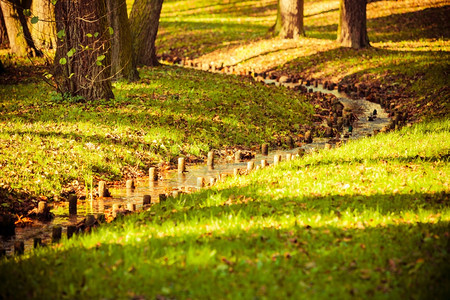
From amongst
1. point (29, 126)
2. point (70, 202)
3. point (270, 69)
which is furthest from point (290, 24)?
point (70, 202)

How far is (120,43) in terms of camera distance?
17547mm

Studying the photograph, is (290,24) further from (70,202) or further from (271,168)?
(70,202)

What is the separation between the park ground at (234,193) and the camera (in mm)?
5590

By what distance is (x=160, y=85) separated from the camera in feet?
57.1

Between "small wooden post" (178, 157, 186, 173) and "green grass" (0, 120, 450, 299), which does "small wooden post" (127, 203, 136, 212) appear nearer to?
"green grass" (0, 120, 450, 299)

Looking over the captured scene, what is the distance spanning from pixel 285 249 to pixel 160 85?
1190 cm

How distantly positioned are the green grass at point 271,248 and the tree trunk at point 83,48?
710 centimetres

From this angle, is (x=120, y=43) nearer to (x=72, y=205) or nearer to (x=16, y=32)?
(x=16, y=32)

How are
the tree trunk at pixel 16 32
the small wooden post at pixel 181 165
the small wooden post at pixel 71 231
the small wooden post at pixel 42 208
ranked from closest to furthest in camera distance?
1. the small wooden post at pixel 71 231
2. the small wooden post at pixel 42 208
3. the small wooden post at pixel 181 165
4. the tree trunk at pixel 16 32

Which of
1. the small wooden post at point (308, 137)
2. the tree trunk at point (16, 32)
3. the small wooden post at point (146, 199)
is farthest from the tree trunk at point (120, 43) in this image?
the small wooden post at point (146, 199)

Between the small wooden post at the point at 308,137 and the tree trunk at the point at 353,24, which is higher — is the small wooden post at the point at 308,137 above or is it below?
below

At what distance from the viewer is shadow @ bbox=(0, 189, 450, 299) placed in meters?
5.39

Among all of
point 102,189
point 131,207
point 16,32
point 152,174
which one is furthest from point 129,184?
point 16,32

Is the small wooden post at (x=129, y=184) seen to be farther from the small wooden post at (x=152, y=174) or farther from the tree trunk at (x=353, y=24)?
the tree trunk at (x=353, y=24)
